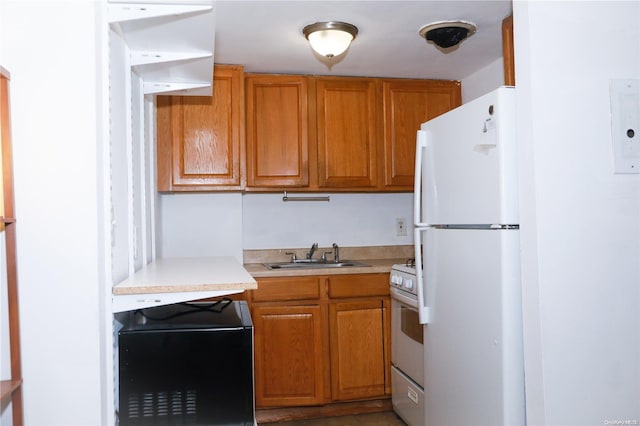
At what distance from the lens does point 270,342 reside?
3.03 metres

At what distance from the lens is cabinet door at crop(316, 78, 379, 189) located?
3359 millimetres

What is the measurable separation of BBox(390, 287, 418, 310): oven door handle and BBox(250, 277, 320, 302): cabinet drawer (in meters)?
0.44

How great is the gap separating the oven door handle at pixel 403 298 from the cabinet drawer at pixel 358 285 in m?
0.12

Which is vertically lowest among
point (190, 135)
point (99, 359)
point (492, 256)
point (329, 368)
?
point (329, 368)

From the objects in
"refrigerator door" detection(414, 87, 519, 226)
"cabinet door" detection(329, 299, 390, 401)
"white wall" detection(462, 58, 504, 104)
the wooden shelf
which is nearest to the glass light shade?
"refrigerator door" detection(414, 87, 519, 226)

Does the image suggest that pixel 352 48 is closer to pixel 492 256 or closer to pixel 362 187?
pixel 362 187

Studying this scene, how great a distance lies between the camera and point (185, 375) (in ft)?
5.43

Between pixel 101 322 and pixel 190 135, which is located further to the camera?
pixel 190 135

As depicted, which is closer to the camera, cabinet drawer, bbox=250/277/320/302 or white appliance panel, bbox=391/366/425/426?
white appliance panel, bbox=391/366/425/426

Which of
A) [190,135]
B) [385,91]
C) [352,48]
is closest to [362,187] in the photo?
[385,91]

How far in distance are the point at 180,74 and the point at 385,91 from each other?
1548mm

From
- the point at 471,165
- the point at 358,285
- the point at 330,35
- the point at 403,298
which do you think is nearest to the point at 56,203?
the point at 471,165

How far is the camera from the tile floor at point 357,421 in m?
2.99

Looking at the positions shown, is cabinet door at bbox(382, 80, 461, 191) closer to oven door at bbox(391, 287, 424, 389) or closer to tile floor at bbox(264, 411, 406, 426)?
oven door at bbox(391, 287, 424, 389)
